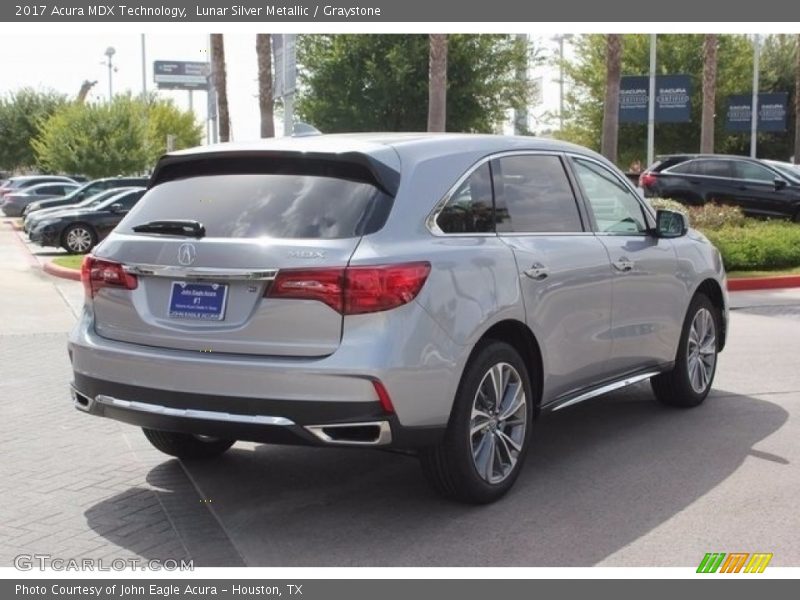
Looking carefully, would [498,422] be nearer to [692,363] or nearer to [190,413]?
[190,413]

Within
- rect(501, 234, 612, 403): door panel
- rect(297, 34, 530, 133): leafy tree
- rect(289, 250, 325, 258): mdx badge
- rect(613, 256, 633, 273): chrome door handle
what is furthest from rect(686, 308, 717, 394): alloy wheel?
rect(297, 34, 530, 133): leafy tree

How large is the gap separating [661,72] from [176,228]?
42.4m

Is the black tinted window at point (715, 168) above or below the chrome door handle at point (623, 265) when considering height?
below

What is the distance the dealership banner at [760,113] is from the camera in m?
41.2

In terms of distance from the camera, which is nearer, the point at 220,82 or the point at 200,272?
the point at 200,272

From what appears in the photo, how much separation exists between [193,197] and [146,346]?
0.77 metres

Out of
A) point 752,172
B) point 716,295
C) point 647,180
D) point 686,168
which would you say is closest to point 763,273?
point 752,172

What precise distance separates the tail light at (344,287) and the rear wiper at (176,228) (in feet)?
1.83

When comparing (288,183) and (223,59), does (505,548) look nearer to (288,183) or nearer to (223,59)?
(288,183)

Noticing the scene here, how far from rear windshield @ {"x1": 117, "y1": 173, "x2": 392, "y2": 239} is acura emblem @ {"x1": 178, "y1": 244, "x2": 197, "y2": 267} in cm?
12

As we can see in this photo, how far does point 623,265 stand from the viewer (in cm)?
646

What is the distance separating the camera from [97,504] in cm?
548

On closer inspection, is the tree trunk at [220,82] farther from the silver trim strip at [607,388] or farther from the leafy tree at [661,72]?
the silver trim strip at [607,388]

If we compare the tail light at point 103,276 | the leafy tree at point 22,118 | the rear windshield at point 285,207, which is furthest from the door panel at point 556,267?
the leafy tree at point 22,118
